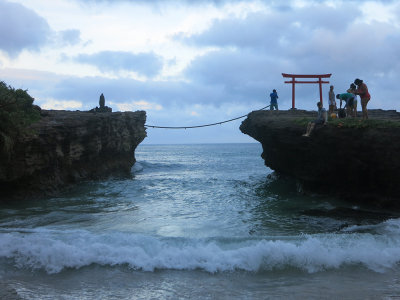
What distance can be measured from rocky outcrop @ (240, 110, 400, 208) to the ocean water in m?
0.76

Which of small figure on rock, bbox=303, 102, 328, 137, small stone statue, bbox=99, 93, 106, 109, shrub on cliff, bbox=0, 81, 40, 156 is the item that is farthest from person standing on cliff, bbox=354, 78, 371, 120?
small stone statue, bbox=99, 93, 106, 109

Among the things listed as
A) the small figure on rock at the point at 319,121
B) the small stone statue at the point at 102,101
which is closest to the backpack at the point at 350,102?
the small figure on rock at the point at 319,121

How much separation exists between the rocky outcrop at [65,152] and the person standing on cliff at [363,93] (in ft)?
37.4

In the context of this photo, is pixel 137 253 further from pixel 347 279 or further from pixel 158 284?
pixel 347 279

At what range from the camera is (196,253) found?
762 cm

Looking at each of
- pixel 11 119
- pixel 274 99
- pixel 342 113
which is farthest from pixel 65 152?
pixel 342 113

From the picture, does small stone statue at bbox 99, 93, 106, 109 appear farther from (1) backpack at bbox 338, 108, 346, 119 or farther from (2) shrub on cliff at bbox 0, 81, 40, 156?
(1) backpack at bbox 338, 108, 346, 119

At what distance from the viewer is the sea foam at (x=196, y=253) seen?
7.25 meters

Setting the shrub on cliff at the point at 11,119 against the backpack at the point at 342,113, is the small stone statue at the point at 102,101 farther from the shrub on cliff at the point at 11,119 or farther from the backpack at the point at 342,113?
the backpack at the point at 342,113

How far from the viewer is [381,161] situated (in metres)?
11.3

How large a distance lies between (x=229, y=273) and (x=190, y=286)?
1.01 m

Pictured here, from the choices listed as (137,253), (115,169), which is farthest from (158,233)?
(115,169)

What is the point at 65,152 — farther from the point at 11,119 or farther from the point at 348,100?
the point at 348,100

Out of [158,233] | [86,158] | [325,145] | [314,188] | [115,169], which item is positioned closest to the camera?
[158,233]
